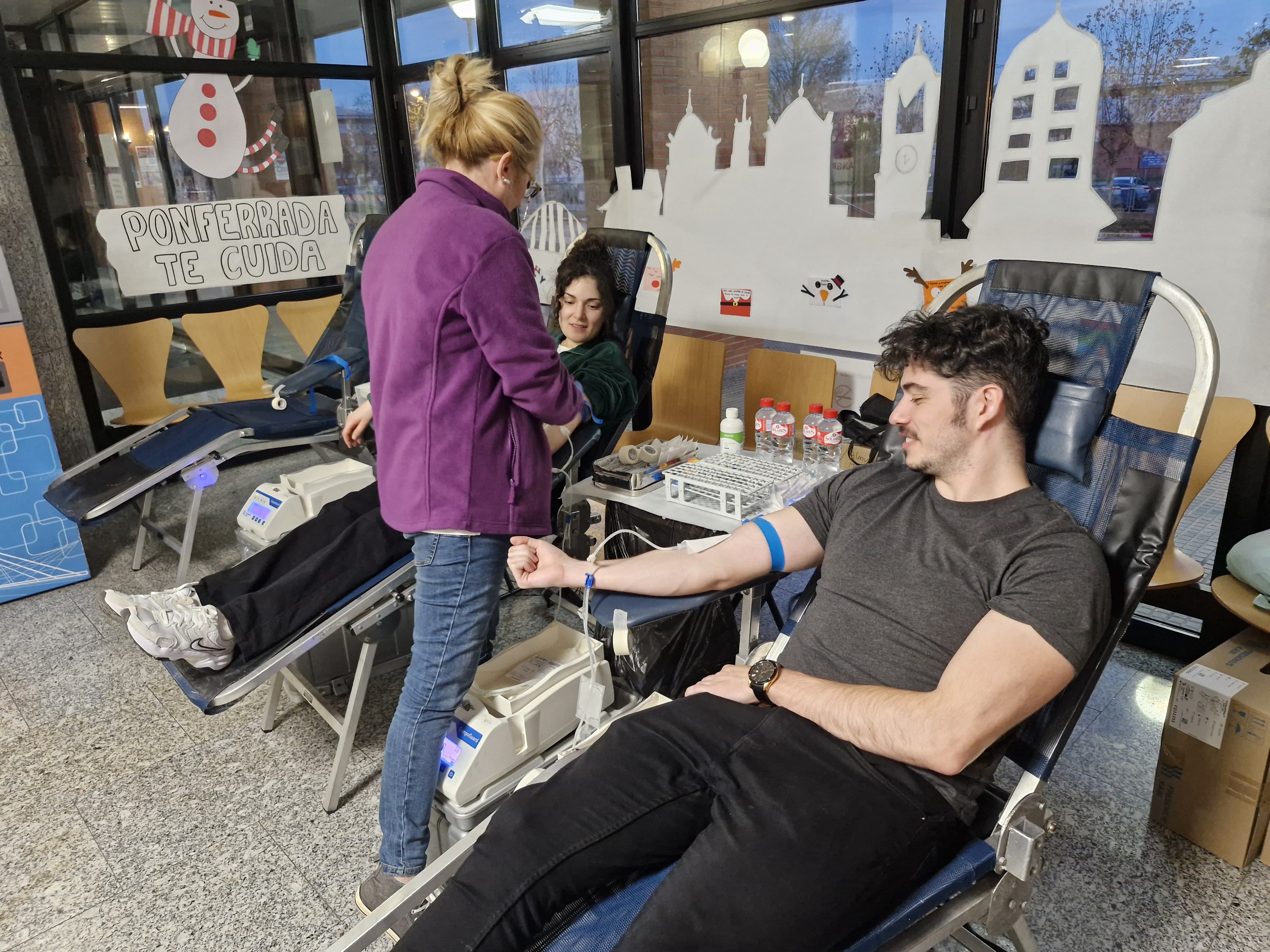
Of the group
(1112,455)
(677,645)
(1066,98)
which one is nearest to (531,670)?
(677,645)

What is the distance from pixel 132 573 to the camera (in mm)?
3404

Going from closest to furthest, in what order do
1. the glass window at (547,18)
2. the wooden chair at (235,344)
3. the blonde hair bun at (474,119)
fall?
1. the blonde hair bun at (474,119)
2. the glass window at (547,18)
3. the wooden chair at (235,344)

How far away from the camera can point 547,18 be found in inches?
153

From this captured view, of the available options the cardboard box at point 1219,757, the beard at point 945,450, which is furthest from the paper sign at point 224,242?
the cardboard box at point 1219,757

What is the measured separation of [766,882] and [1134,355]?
6.47 ft

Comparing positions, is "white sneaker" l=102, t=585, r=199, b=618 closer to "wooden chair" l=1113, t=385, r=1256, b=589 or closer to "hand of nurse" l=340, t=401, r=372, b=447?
"hand of nurse" l=340, t=401, r=372, b=447

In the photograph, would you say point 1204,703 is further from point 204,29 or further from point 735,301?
point 204,29

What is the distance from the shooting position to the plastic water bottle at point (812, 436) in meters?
2.41

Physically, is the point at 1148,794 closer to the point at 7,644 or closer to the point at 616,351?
the point at 616,351

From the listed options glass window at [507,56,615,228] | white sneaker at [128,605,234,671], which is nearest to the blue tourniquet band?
white sneaker at [128,605,234,671]

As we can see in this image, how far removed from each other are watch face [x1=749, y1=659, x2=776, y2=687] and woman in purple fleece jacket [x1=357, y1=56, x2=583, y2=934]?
0.53m

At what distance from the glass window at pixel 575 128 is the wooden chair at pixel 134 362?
1.90m

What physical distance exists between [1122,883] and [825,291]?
203 cm

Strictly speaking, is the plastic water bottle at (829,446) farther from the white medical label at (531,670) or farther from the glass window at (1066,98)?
the glass window at (1066,98)
